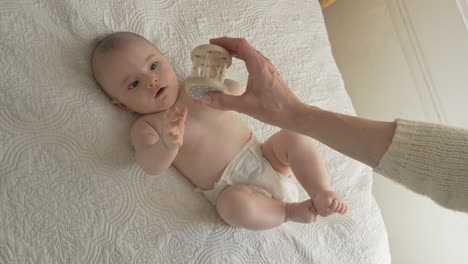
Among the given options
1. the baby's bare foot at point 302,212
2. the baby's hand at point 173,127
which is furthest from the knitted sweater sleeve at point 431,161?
the baby's hand at point 173,127

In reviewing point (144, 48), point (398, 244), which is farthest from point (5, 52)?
point (398, 244)

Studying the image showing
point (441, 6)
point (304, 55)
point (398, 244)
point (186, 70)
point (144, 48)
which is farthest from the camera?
point (398, 244)

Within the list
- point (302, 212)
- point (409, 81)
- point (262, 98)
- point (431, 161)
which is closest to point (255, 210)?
point (302, 212)

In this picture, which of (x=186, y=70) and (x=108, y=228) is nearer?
(x=108, y=228)

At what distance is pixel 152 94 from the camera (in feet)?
3.48

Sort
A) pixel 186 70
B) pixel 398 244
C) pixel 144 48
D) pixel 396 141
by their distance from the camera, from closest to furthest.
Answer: pixel 396 141
pixel 144 48
pixel 186 70
pixel 398 244

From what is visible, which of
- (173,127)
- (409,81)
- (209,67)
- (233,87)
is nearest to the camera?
(209,67)

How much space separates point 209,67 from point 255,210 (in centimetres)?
40

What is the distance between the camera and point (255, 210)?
3.40 feet

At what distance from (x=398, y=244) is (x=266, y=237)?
97 centimetres

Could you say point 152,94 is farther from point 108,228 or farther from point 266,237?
point 266,237

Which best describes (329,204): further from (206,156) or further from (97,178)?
(97,178)

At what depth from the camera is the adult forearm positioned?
30.8 inches

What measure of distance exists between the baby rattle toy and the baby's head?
25 centimetres
